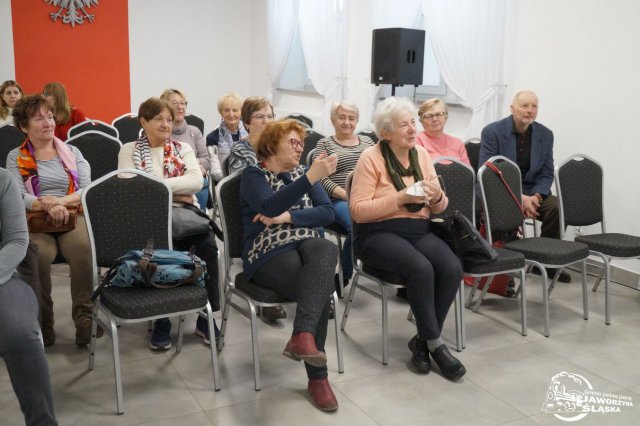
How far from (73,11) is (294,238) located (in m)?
6.07

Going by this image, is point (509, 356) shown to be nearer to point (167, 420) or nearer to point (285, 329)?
point (285, 329)

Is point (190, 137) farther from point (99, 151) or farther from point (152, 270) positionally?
point (152, 270)

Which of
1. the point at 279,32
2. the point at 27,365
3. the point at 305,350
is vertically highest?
the point at 279,32

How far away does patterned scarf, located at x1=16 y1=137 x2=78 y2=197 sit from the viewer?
303cm

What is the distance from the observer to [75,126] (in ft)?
15.7

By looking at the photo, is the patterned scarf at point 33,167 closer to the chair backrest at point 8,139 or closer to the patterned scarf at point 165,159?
the patterned scarf at point 165,159

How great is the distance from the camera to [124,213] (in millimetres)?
2764

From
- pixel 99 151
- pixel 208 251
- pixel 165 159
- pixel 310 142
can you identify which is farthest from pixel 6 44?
pixel 208 251

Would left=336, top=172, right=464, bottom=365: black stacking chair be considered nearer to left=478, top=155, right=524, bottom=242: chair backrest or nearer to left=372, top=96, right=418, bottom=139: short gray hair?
left=372, top=96, right=418, bottom=139: short gray hair

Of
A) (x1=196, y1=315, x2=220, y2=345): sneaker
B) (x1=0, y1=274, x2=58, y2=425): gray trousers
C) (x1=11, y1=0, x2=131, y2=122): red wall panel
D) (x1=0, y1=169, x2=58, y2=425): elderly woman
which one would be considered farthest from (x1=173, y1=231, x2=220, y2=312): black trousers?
(x1=11, y1=0, x2=131, y2=122): red wall panel

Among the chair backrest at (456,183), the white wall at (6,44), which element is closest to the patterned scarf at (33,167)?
the chair backrest at (456,183)

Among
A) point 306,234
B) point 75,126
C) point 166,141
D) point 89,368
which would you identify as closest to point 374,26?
point 75,126

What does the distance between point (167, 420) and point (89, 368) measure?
584mm

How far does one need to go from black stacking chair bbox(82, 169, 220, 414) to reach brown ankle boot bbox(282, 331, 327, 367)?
354 millimetres
